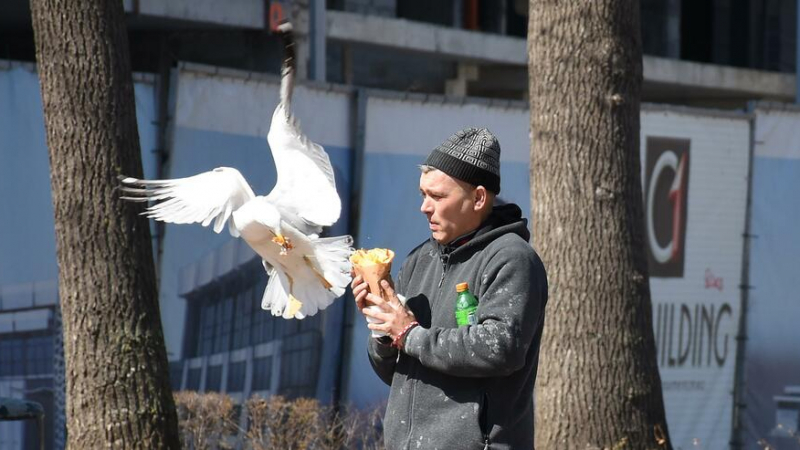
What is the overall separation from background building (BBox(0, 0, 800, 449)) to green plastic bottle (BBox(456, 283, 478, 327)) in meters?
4.37

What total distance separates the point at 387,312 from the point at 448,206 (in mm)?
359

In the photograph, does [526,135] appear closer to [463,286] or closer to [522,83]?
[463,286]

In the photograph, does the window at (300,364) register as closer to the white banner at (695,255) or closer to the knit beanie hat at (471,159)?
the white banner at (695,255)

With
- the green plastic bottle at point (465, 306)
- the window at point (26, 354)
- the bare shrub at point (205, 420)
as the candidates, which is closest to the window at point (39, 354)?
the window at point (26, 354)

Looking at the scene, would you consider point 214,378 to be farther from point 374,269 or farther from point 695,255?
point 374,269

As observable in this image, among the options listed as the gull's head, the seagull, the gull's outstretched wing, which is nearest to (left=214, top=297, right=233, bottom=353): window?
the seagull

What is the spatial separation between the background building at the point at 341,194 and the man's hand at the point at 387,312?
419 cm

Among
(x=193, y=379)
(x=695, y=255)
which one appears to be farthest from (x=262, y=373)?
(x=695, y=255)

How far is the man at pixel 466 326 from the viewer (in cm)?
387

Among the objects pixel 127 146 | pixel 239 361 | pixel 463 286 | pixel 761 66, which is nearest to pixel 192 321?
pixel 239 361

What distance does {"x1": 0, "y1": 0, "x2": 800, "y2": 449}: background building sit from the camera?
7.80 metres

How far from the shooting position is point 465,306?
397 cm

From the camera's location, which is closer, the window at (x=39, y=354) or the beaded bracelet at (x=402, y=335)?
the beaded bracelet at (x=402, y=335)

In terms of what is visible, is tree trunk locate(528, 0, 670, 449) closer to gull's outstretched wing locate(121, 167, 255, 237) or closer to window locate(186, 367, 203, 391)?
window locate(186, 367, 203, 391)
